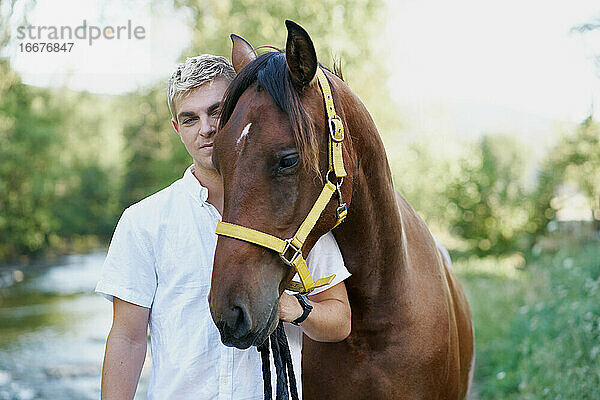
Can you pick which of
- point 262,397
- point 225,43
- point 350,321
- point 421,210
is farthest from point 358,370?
point 421,210

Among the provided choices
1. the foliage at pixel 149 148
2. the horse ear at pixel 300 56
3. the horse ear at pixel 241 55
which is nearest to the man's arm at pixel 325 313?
the horse ear at pixel 300 56

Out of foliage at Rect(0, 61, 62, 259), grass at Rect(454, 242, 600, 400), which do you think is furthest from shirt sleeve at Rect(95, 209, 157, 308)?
foliage at Rect(0, 61, 62, 259)

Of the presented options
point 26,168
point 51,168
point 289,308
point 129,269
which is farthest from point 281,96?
point 51,168

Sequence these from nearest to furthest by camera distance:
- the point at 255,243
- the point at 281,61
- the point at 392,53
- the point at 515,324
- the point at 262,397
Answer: the point at 255,243
the point at 281,61
the point at 262,397
the point at 515,324
the point at 392,53

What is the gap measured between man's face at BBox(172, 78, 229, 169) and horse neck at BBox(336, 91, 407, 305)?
0.43 metres

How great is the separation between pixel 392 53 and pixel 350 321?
13.0 meters

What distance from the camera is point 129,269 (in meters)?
1.72

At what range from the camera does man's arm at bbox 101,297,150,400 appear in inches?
66.3

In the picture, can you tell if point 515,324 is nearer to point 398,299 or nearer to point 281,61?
point 398,299

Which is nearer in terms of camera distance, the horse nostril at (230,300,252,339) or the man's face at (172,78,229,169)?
the horse nostril at (230,300,252,339)

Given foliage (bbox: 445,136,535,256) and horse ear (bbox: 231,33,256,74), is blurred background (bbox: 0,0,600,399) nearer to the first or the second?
foliage (bbox: 445,136,535,256)

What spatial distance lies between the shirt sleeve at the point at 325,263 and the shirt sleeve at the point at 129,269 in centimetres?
49

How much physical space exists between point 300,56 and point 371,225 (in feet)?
2.10

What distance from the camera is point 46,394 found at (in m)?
7.09
